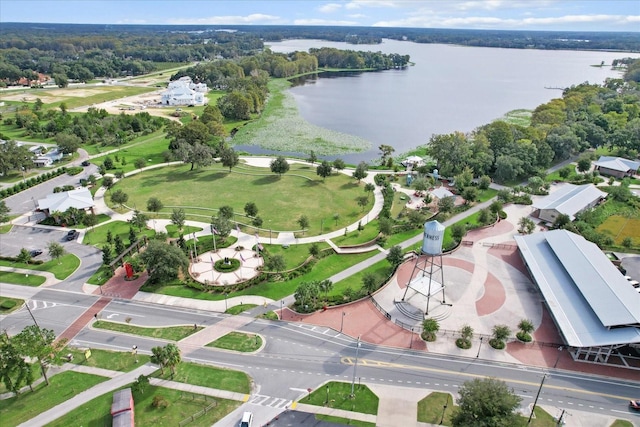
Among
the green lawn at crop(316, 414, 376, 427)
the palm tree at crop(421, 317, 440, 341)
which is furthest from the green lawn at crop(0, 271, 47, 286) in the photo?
the palm tree at crop(421, 317, 440, 341)

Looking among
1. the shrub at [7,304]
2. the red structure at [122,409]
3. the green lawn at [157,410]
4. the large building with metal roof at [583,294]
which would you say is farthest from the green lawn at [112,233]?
the large building with metal roof at [583,294]

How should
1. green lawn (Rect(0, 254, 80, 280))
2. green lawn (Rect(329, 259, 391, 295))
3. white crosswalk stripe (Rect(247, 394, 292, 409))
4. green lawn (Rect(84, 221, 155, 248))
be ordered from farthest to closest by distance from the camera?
green lawn (Rect(84, 221, 155, 248)), green lawn (Rect(0, 254, 80, 280)), green lawn (Rect(329, 259, 391, 295)), white crosswalk stripe (Rect(247, 394, 292, 409))

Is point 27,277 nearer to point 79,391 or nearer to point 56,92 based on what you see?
point 79,391

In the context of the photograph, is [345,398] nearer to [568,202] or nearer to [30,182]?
[568,202]

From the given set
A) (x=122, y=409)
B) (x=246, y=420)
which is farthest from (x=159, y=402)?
(x=246, y=420)

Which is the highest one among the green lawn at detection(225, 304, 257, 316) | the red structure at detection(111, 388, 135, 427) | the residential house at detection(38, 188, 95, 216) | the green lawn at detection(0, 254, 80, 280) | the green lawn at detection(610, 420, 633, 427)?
the residential house at detection(38, 188, 95, 216)

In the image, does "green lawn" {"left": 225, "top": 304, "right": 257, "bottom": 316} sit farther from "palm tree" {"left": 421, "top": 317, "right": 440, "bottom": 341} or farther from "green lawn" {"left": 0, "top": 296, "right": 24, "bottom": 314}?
"green lawn" {"left": 0, "top": 296, "right": 24, "bottom": 314}

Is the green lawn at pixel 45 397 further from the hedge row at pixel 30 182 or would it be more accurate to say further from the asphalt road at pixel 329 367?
the hedge row at pixel 30 182

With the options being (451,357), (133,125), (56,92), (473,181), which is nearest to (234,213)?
(451,357)
